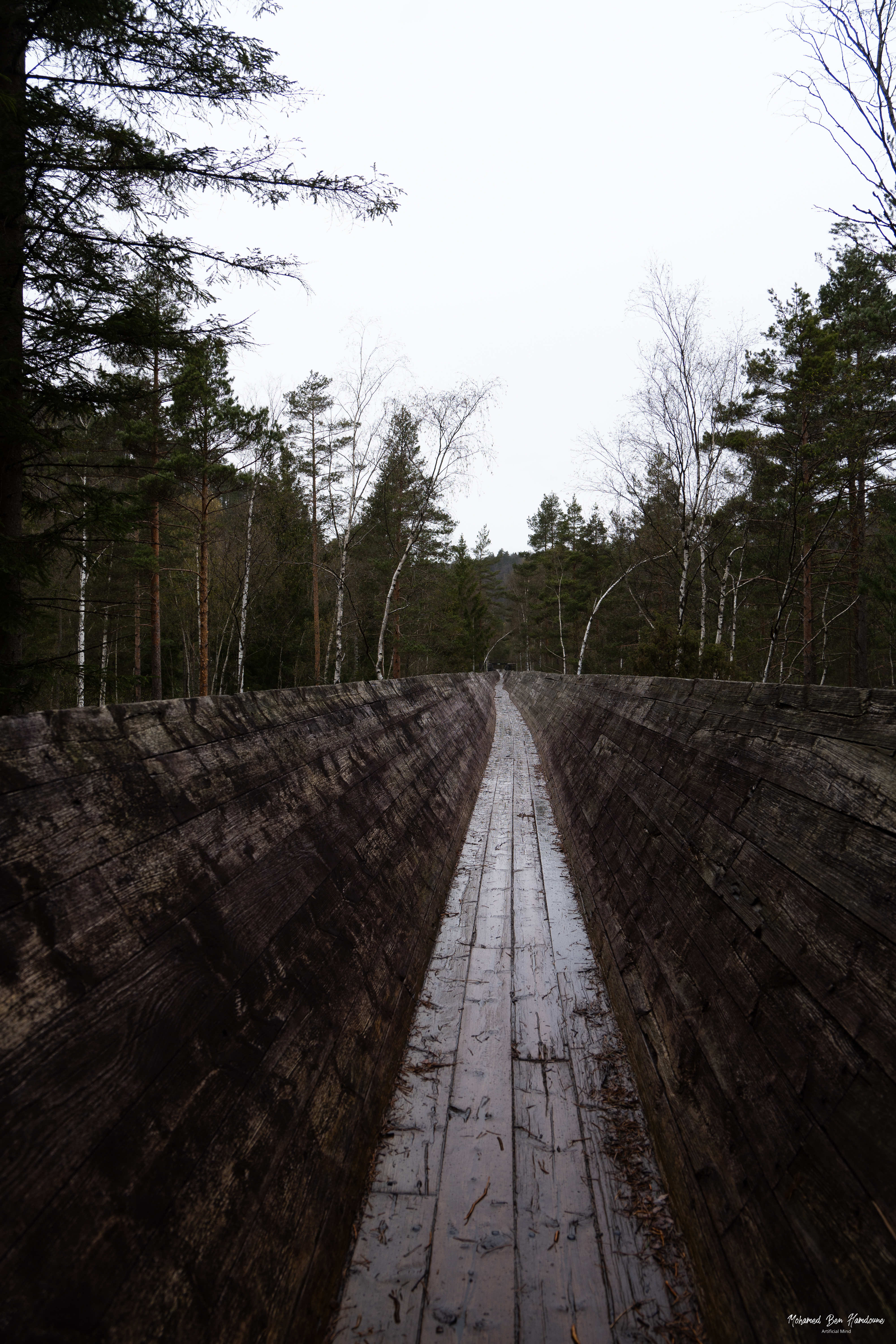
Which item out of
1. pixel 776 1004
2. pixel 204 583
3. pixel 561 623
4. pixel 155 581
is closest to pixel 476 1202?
pixel 776 1004

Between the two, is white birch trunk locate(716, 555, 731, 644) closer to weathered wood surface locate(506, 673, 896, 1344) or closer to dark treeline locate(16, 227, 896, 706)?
dark treeline locate(16, 227, 896, 706)

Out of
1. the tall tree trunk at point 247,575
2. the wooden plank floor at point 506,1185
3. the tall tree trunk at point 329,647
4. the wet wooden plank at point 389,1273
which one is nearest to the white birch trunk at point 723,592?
the tall tree trunk at point 329,647

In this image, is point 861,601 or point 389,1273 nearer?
point 389,1273

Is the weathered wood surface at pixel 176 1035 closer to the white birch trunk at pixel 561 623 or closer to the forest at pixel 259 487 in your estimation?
the forest at pixel 259 487

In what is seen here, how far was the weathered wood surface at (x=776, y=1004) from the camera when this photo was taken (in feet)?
4.57

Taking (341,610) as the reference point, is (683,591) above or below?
above

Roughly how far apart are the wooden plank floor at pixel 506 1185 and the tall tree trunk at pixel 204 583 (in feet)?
52.7

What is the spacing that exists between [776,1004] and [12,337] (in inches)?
297

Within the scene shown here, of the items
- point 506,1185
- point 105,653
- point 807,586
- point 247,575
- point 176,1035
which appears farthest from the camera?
point 247,575

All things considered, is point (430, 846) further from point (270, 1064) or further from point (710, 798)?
point (270, 1064)

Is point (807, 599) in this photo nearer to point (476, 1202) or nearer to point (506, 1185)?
point (506, 1185)

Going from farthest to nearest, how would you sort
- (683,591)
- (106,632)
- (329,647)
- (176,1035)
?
(329,647), (106,632), (683,591), (176,1035)

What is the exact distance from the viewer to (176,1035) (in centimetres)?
150

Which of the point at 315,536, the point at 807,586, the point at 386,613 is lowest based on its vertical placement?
the point at 386,613
